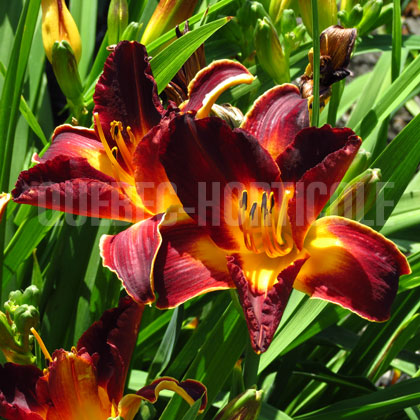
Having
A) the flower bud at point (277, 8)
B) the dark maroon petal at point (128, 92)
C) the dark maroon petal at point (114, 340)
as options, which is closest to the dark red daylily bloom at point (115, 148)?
the dark maroon petal at point (128, 92)

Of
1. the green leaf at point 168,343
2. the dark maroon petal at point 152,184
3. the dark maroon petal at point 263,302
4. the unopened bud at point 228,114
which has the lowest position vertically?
the green leaf at point 168,343

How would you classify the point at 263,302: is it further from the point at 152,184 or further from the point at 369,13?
the point at 369,13

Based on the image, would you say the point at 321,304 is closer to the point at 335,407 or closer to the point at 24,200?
the point at 335,407

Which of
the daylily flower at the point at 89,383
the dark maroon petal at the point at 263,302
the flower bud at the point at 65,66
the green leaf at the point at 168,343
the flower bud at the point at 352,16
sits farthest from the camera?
the flower bud at the point at 352,16

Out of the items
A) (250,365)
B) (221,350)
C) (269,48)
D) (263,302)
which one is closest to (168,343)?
(221,350)

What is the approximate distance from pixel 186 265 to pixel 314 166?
0.49 feet

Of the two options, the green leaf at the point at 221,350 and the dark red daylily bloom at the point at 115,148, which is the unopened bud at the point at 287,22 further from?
the green leaf at the point at 221,350

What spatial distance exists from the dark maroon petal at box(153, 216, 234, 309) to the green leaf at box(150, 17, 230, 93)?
30cm

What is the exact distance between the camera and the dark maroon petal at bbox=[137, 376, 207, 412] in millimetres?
652

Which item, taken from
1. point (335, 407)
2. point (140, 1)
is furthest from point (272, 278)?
point (140, 1)

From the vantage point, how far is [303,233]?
2.12 ft

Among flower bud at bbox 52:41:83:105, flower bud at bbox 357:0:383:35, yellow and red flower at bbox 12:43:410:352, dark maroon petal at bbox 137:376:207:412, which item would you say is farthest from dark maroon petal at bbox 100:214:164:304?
flower bud at bbox 357:0:383:35

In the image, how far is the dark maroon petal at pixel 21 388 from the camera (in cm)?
71

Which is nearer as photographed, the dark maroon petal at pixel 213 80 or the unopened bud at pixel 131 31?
the dark maroon petal at pixel 213 80
